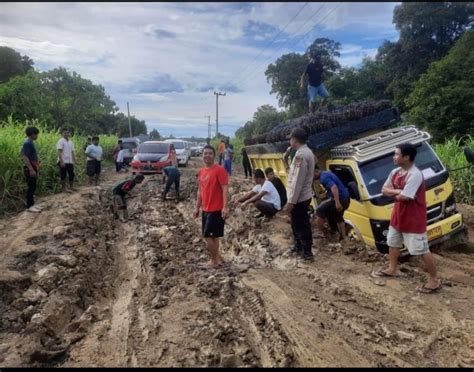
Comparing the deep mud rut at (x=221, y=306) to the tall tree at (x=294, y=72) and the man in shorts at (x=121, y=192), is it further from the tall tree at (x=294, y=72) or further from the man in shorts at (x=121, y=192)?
the tall tree at (x=294, y=72)

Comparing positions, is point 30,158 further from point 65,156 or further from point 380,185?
point 380,185

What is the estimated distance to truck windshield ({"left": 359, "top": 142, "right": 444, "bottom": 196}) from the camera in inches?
246

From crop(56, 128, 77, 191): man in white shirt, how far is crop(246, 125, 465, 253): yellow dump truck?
6.99 metres

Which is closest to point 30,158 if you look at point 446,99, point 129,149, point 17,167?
point 17,167

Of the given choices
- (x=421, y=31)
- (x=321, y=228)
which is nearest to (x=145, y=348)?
(x=321, y=228)

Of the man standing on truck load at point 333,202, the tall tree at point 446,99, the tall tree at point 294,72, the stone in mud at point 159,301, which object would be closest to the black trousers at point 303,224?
the man standing on truck load at point 333,202

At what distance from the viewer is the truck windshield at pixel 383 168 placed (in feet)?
20.5

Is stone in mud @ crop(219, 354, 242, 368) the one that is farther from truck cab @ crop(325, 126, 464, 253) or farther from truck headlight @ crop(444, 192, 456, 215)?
truck headlight @ crop(444, 192, 456, 215)

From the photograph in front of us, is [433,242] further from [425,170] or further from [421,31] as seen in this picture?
[421,31]

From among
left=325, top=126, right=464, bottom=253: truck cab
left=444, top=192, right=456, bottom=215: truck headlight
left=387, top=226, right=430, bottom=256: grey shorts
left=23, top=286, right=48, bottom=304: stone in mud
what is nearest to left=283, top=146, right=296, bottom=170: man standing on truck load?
left=325, top=126, right=464, bottom=253: truck cab

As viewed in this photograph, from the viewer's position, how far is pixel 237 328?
3.74 m

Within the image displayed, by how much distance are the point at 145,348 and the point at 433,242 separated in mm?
4411

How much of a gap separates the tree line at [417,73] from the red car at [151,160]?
446cm

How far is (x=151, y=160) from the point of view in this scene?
16109 mm
